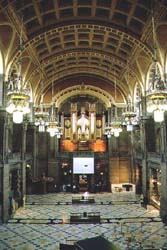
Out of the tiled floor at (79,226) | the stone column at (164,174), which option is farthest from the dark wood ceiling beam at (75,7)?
the tiled floor at (79,226)

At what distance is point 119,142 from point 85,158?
3.60 meters

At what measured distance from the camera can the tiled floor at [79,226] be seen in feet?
36.9

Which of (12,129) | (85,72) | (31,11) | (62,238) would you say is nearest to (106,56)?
(85,72)

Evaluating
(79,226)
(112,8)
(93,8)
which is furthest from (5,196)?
(112,8)

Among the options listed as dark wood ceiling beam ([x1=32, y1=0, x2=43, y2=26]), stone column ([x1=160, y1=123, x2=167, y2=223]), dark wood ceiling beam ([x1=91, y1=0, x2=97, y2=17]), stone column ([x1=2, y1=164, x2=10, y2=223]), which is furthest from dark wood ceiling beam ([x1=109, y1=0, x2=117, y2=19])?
stone column ([x1=2, y1=164, x2=10, y2=223])

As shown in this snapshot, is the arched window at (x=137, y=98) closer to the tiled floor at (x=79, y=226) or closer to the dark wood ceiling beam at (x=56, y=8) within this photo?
the tiled floor at (x=79, y=226)

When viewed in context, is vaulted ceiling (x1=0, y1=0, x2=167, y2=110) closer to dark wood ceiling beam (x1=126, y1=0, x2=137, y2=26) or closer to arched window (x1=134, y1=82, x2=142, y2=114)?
dark wood ceiling beam (x1=126, y1=0, x2=137, y2=26)

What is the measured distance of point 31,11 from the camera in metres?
13.1

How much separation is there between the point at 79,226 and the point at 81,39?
36.7 feet

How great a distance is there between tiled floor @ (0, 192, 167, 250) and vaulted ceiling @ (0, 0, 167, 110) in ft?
28.1

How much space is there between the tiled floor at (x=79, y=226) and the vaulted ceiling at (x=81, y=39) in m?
8.55

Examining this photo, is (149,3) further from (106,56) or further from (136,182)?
(136,182)

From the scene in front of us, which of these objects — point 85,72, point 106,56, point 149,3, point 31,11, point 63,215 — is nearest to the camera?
point 149,3

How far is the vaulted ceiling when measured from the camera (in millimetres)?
12721
